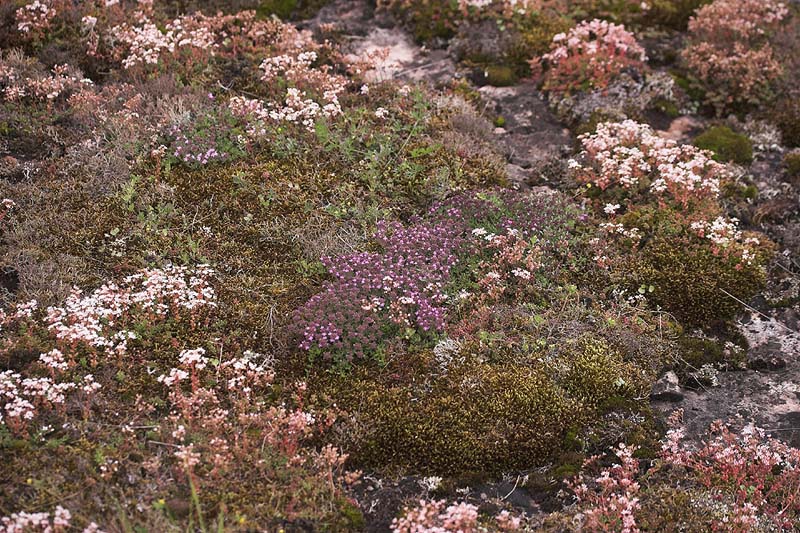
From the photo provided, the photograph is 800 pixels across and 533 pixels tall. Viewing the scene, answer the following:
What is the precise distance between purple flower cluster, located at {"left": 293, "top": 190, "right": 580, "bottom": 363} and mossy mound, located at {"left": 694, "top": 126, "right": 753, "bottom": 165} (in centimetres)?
268

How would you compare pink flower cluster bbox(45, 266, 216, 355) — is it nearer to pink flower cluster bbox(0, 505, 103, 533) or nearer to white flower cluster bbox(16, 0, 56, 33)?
pink flower cluster bbox(0, 505, 103, 533)

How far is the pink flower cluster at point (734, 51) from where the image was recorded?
419 inches

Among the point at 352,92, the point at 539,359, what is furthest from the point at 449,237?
the point at 352,92

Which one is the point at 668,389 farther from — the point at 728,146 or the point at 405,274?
the point at 728,146

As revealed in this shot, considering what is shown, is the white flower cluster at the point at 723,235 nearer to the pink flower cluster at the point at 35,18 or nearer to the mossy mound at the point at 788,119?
the mossy mound at the point at 788,119

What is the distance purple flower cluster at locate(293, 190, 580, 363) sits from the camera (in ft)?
22.3

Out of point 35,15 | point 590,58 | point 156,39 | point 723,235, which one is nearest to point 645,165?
point 723,235

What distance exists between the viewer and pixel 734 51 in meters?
10.9

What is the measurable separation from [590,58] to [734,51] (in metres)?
2.05

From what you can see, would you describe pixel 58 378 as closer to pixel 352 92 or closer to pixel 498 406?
pixel 498 406

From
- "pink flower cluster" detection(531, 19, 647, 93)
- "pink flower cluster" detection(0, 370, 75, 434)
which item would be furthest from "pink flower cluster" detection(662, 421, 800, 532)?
"pink flower cluster" detection(531, 19, 647, 93)

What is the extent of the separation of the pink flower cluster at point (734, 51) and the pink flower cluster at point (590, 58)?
90 cm

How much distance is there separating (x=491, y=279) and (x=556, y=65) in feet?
16.2

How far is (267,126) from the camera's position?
9.16m
